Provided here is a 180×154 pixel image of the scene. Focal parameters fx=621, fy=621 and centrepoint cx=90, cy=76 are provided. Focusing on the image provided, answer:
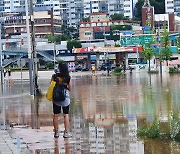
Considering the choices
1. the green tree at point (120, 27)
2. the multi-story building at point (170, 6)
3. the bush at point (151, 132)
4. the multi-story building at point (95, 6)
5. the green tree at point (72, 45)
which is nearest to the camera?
the bush at point (151, 132)

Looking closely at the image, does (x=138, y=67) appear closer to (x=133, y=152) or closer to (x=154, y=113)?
(x=154, y=113)

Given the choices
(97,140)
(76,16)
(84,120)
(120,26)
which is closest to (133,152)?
(97,140)

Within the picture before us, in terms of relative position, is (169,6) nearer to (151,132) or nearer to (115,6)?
(115,6)

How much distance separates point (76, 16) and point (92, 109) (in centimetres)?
16073

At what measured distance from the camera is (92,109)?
1811cm

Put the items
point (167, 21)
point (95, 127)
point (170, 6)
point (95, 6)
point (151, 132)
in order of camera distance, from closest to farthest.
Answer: point (151, 132) → point (95, 127) → point (167, 21) → point (170, 6) → point (95, 6)

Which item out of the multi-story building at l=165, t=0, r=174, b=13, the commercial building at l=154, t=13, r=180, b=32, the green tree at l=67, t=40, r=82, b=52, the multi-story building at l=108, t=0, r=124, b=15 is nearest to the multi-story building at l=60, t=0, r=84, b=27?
the multi-story building at l=108, t=0, r=124, b=15

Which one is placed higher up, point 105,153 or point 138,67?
point 105,153

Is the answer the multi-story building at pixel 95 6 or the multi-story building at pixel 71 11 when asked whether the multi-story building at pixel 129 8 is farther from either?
the multi-story building at pixel 71 11

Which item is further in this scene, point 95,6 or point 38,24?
point 95,6

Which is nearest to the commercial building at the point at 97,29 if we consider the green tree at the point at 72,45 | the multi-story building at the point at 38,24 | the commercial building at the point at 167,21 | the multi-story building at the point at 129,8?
the commercial building at the point at 167,21

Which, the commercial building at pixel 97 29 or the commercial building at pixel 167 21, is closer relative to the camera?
the commercial building at pixel 97 29

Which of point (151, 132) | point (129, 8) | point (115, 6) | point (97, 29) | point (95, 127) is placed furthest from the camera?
point (115, 6)

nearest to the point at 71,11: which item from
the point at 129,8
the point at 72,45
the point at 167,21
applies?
the point at 129,8
